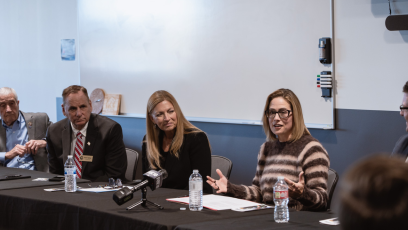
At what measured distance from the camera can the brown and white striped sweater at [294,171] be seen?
2.39 meters

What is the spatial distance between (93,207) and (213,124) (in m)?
2.66

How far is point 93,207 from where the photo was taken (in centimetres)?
230

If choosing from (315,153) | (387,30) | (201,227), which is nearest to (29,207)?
(201,227)

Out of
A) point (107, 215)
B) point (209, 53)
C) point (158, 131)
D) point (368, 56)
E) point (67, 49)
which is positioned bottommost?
point (107, 215)

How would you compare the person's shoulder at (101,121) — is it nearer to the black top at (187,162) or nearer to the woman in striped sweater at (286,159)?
the black top at (187,162)

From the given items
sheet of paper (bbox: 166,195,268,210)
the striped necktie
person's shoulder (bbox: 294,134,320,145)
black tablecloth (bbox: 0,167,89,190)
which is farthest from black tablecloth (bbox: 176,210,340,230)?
the striped necktie

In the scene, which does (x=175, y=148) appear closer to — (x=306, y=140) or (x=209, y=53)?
(x=306, y=140)

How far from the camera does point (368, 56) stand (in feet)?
12.1

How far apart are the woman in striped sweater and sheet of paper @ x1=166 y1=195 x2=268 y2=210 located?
7 centimetres

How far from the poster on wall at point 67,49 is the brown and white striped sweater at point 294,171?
4.39 meters

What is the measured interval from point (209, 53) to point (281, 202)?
2988 millimetres

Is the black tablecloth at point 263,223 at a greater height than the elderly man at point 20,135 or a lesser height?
lesser

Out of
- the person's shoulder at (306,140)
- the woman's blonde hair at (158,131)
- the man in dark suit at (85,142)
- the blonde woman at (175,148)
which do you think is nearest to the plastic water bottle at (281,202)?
the person's shoulder at (306,140)

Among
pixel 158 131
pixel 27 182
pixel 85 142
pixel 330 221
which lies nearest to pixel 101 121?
pixel 85 142
